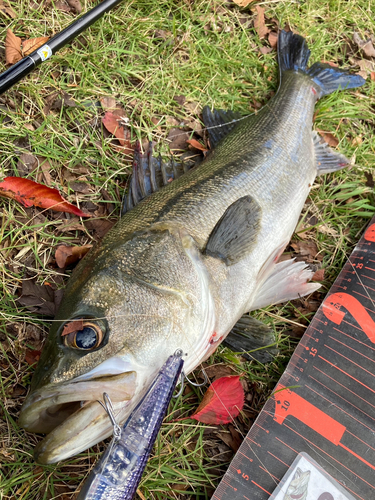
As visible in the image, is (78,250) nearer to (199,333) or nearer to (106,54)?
(199,333)

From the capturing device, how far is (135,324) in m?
1.82

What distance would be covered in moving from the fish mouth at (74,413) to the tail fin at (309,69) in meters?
3.06

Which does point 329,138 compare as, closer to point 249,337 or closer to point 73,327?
point 249,337

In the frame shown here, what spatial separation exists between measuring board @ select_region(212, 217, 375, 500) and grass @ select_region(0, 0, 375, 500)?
13 cm

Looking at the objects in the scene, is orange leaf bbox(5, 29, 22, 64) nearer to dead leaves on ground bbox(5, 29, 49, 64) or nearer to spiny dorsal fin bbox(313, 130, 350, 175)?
dead leaves on ground bbox(5, 29, 49, 64)

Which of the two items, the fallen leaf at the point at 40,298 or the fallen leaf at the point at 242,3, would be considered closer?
the fallen leaf at the point at 40,298

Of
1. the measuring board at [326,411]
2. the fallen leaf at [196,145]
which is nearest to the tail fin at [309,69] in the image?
the fallen leaf at [196,145]

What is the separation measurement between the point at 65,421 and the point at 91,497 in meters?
0.31

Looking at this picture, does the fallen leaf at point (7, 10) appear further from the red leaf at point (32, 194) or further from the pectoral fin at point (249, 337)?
the pectoral fin at point (249, 337)

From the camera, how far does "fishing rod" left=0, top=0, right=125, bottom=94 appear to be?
251cm

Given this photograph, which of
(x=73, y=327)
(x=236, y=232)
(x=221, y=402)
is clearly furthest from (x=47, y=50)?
(x=221, y=402)

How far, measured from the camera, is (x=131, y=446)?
168 centimetres

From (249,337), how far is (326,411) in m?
0.71

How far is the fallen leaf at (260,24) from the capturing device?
12.2 feet
